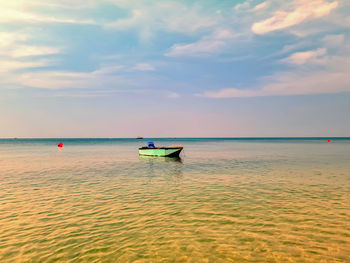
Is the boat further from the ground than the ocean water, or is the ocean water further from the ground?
the boat

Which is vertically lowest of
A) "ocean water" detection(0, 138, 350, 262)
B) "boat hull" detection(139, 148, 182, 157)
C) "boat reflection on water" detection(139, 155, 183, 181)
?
"boat reflection on water" detection(139, 155, 183, 181)

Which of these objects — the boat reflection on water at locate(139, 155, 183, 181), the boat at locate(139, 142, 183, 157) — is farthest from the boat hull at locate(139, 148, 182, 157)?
the boat reflection on water at locate(139, 155, 183, 181)

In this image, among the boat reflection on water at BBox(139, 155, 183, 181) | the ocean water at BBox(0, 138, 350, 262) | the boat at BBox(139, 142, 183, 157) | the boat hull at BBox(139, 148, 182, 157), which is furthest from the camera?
the boat hull at BBox(139, 148, 182, 157)

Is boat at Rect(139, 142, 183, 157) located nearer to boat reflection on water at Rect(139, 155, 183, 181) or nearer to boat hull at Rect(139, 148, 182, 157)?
boat hull at Rect(139, 148, 182, 157)

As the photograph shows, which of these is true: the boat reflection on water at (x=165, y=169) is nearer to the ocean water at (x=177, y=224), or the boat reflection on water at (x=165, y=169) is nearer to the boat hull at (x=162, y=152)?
the boat hull at (x=162, y=152)

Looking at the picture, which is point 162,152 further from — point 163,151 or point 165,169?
point 165,169

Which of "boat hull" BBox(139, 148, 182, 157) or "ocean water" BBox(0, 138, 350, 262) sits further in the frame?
"boat hull" BBox(139, 148, 182, 157)

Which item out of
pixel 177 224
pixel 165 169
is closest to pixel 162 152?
pixel 165 169

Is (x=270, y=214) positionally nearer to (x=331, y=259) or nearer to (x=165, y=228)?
(x=331, y=259)

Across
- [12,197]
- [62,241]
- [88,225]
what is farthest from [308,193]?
[12,197]

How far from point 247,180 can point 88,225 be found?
16092mm

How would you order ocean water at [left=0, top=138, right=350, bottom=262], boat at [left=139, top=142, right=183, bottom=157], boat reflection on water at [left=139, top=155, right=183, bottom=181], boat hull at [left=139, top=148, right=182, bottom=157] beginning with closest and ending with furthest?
1. ocean water at [left=0, top=138, right=350, bottom=262]
2. boat reflection on water at [left=139, top=155, right=183, bottom=181]
3. boat at [left=139, top=142, right=183, bottom=157]
4. boat hull at [left=139, top=148, right=182, bottom=157]

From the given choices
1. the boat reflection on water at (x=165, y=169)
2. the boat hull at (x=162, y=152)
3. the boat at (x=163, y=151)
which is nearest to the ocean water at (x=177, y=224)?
the boat reflection on water at (x=165, y=169)

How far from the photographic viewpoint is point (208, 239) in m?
9.16
